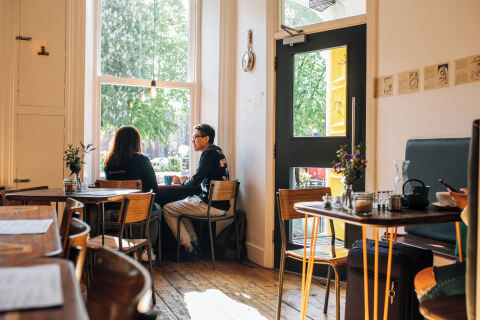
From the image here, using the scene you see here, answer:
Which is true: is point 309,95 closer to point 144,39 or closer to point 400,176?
point 400,176

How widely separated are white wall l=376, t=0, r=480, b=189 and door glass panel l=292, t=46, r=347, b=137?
40cm

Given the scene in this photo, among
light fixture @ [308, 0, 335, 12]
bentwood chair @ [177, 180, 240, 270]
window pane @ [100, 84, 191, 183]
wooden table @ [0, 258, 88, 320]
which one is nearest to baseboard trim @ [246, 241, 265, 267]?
bentwood chair @ [177, 180, 240, 270]

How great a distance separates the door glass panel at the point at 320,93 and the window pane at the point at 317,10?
0.92 feet

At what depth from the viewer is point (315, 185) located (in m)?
4.05

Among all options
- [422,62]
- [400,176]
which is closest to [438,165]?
[400,176]

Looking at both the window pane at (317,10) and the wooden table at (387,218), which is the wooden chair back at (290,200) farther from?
the window pane at (317,10)

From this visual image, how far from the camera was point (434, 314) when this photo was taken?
1.49 metres

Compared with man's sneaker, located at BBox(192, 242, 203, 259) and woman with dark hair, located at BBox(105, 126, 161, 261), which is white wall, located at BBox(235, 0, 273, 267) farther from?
woman with dark hair, located at BBox(105, 126, 161, 261)

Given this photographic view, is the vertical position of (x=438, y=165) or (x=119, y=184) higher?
(x=438, y=165)

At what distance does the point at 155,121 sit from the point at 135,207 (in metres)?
2.44

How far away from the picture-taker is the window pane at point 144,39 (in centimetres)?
502

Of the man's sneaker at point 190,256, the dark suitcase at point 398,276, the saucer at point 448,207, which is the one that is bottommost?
the man's sneaker at point 190,256

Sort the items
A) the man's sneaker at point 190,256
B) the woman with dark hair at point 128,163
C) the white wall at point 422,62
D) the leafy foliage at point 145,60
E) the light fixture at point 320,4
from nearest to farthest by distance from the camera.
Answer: the white wall at point 422,62 → the light fixture at point 320,4 → the woman with dark hair at point 128,163 → the man's sneaker at point 190,256 → the leafy foliage at point 145,60

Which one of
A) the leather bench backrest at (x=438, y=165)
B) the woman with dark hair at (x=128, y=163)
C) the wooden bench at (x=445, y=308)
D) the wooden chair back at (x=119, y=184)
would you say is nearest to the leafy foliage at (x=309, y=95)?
the leather bench backrest at (x=438, y=165)
